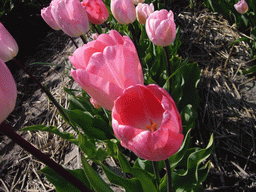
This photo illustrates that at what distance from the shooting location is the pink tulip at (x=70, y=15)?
95 cm

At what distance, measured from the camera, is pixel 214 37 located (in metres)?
2.09

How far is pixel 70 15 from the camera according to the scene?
3.23 feet

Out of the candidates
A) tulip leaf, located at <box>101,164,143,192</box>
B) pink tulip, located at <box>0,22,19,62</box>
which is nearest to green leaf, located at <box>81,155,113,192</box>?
tulip leaf, located at <box>101,164,143,192</box>

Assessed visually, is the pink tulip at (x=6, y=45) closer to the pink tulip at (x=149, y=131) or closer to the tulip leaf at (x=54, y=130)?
the tulip leaf at (x=54, y=130)

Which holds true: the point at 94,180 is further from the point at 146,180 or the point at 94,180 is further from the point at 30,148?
the point at 30,148

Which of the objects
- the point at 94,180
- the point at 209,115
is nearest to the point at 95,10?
the point at 94,180

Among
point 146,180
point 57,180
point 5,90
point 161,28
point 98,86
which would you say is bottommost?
point 146,180

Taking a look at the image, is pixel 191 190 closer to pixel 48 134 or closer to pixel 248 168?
pixel 248 168

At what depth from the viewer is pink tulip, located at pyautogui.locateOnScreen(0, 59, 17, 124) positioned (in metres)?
0.42

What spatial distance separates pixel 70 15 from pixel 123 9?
26 cm

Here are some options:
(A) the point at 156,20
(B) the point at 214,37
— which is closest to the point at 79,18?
(A) the point at 156,20

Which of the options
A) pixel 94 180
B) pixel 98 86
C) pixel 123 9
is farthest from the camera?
pixel 123 9

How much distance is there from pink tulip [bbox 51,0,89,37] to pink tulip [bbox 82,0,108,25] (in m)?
0.17

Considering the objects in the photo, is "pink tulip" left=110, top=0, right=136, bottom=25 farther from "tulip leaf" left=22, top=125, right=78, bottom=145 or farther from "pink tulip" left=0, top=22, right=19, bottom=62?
"tulip leaf" left=22, top=125, right=78, bottom=145
